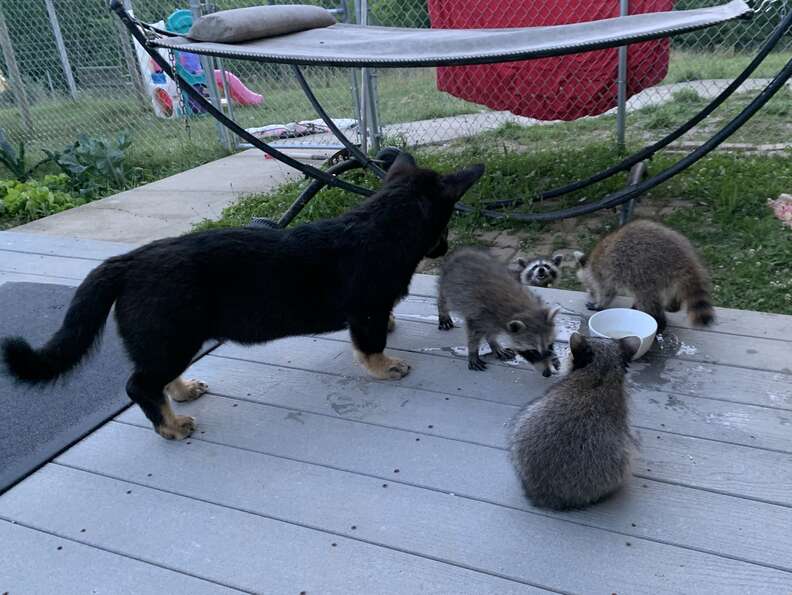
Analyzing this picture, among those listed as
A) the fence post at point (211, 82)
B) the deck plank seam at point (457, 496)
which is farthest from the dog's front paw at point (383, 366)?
the fence post at point (211, 82)

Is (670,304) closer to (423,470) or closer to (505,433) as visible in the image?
(505,433)

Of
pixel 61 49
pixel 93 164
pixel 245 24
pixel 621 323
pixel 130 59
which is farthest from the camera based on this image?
pixel 130 59

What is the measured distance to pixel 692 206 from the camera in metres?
4.38

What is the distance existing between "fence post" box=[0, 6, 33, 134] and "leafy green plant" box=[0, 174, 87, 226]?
2.13 m

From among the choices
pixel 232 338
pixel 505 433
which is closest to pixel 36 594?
pixel 232 338

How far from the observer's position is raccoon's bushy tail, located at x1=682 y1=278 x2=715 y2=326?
2.78m

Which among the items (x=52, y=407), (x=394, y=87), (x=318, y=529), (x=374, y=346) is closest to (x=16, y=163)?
(x=52, y=407)

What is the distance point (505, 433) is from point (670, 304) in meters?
1.14

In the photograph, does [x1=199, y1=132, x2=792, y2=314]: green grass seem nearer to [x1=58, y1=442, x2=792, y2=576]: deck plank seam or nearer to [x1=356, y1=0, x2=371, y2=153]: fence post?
[x1=356, y1=0, x2=371, y2=153]: fence post

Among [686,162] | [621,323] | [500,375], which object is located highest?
[686,162]

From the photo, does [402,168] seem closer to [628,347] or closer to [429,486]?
[628,347]

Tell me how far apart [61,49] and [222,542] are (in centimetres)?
847

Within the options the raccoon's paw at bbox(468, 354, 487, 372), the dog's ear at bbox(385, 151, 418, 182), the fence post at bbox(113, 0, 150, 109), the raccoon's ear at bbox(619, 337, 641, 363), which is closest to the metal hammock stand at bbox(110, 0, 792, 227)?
the dog's ear at bbox(385, 151, 418, 182)

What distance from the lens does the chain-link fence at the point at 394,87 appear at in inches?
203
